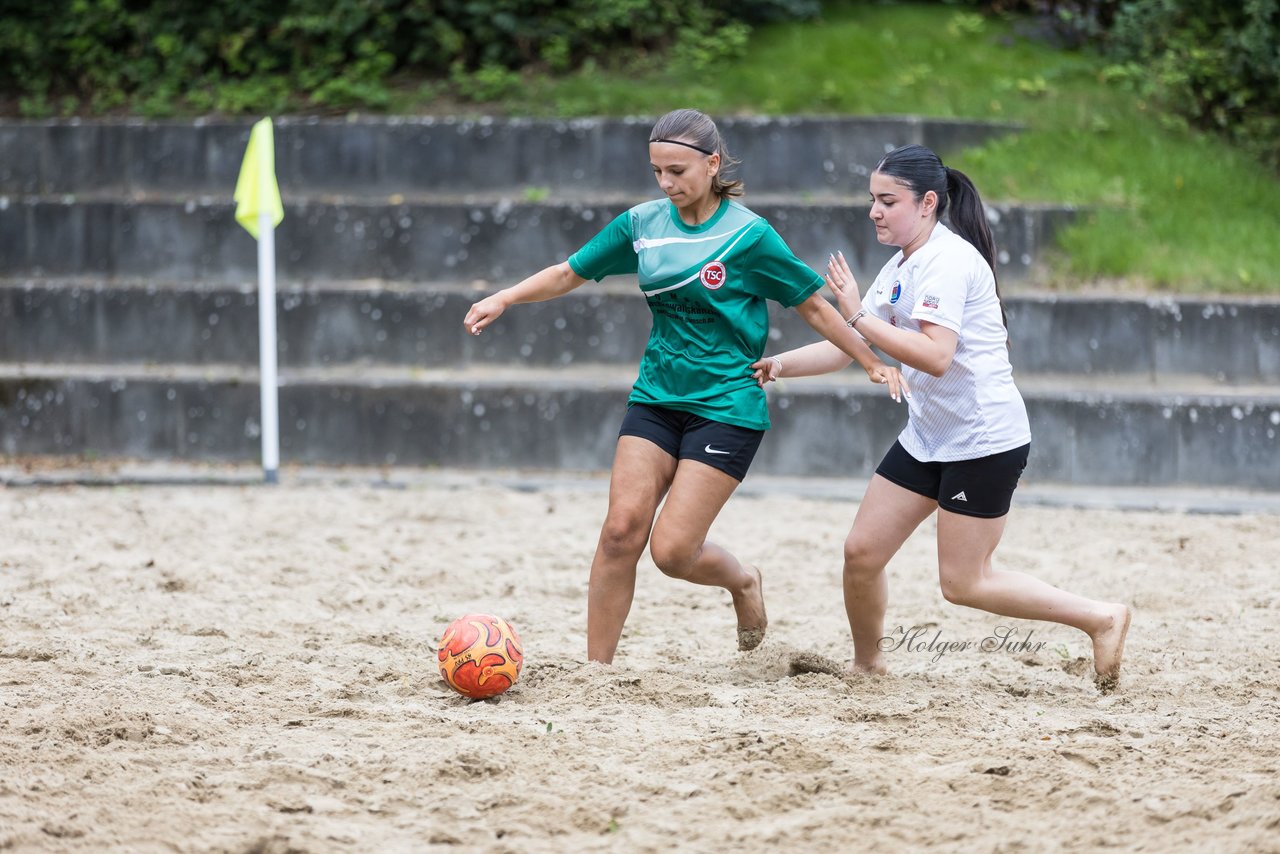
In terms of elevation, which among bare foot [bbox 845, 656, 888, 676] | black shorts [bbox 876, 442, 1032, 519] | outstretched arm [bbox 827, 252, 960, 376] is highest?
outstretched arm [bbox 827, 252, 960, 376]

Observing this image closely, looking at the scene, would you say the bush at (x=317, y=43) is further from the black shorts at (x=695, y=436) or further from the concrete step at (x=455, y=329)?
the black shorts at (x=695, y=436)

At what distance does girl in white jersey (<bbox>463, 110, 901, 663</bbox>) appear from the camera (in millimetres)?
4309

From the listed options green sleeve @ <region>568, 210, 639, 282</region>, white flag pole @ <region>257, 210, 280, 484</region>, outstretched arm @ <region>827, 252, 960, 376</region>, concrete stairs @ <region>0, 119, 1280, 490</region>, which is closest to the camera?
outstretched arm @ <region>827, 252, 960, 376</region>

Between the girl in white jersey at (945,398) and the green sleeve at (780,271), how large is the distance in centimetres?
16

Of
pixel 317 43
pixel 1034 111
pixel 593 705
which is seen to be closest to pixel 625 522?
pixel 593 705

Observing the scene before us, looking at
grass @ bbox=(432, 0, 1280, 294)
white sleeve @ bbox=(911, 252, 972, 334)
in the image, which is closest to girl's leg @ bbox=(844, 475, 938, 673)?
white sleeve @ bbox=(911, 252, 972, 334)

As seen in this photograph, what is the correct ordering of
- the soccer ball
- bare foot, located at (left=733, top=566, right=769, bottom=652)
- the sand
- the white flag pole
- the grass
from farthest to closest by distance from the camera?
the grass
the white flag pole
bare foot, located at (left=733, top=566, right=769, bottom=652)
the soccer ball
the sand

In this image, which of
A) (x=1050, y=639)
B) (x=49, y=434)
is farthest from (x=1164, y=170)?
(x=49, y=434)

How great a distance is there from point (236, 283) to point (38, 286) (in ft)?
4.66

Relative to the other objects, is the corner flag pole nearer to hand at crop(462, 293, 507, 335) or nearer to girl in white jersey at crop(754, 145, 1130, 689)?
hand at crop(462, 293, 507, 335)

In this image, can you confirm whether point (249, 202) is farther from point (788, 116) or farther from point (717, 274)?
point (717, 274)

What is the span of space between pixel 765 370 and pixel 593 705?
1.23 meters

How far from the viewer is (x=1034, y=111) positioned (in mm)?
11000

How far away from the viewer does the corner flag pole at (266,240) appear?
28.5 feet
